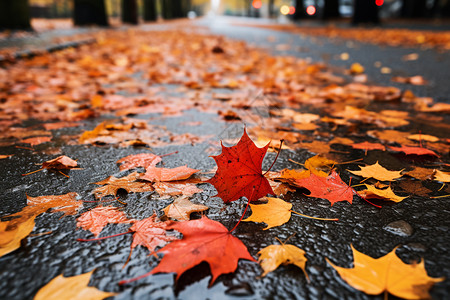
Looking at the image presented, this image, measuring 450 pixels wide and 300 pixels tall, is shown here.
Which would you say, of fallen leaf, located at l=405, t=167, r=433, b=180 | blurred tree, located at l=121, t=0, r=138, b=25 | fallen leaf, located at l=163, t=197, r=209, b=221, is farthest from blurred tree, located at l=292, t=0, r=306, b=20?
fallen leaf, located at l=163, t=197, r=209, b=221

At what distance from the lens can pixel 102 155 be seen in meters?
1.49

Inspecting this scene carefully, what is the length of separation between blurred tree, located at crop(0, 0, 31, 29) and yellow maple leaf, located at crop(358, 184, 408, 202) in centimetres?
925

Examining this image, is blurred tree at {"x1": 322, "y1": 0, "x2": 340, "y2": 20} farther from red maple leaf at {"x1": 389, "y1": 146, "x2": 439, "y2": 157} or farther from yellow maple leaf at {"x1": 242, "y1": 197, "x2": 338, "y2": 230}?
yellow maple leaf at {"x1": 242, "y1": 197, "x2": 338, "y2": 230}

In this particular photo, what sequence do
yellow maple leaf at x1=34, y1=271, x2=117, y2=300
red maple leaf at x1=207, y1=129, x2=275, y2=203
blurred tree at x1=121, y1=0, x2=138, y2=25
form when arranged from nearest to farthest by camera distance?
1. yellow maple leaf at x1=34, y1=271, x2=117, y2=300
2. red maple leaf at x1=207, y1=129, x2=275, y2=203
3. blurred tree at x1=121, y1=0, x2=138, y2=25

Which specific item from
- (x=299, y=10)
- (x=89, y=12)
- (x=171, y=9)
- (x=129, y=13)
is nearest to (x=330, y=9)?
(x=299, y=10)

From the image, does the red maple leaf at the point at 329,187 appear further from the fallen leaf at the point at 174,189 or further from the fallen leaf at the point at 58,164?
the fallen leaf at the point at 58,164

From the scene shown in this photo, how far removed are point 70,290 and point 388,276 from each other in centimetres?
80

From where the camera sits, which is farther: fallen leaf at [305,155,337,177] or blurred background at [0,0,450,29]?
blurred background at [0,0,450,29]

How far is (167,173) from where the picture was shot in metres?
1.28

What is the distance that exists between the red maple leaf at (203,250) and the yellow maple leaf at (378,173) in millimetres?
726

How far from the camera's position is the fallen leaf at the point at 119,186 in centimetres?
115

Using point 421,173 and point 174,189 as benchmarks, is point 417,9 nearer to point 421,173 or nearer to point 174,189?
point 421,173

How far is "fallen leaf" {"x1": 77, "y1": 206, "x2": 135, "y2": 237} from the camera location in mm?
953

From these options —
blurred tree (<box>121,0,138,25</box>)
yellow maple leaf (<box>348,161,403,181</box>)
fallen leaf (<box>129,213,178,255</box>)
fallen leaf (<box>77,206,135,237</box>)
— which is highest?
blurred tree (<box>121,0,138,25</box>)
